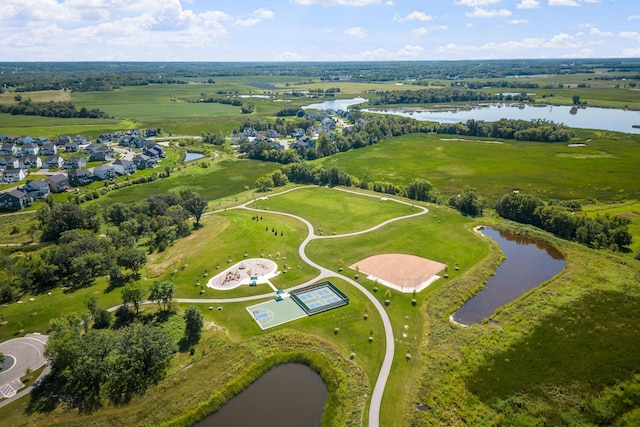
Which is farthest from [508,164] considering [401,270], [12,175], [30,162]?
[30,162]

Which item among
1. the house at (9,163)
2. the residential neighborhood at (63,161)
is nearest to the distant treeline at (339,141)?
the residential neighborhood at (63,161)

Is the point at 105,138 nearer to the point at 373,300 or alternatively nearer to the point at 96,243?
the point at 96,243

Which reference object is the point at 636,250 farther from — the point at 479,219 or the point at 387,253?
the point at 387,253

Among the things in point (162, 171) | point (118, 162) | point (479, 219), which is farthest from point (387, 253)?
point (118, 162)

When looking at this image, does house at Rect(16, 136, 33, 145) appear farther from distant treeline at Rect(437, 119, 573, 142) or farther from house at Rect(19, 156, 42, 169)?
distant treeline at Rect(437, 119, 573, 142)

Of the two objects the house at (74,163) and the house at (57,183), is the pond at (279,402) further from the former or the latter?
the house at (74,163)

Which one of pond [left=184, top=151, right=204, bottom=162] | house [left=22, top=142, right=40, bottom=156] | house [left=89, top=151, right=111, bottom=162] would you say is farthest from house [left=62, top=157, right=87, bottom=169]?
pond [left=184, top=151, right=204, bottom=162]
